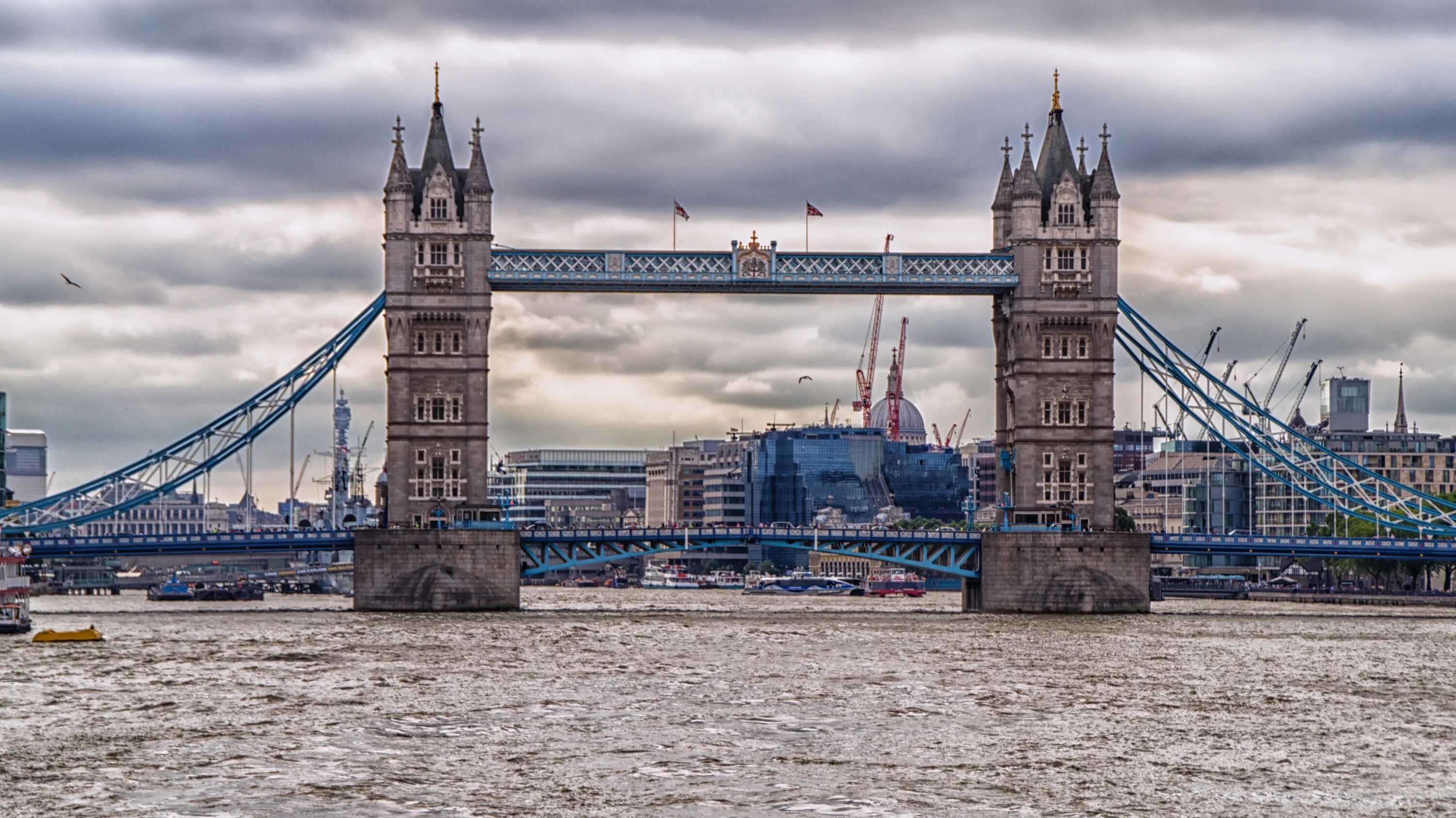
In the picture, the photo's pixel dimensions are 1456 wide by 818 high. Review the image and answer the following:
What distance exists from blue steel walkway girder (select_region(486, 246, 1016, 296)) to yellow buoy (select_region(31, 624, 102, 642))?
118ft

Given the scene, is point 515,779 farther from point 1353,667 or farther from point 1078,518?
point 1078,518

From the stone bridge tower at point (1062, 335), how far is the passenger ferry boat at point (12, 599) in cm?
5729

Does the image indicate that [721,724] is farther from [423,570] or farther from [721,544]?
[721,544]

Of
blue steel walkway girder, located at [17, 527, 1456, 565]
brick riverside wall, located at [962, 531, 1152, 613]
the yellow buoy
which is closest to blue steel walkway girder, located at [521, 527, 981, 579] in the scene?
blue steel walkway girder, located at [17, 527, 1456, 565]

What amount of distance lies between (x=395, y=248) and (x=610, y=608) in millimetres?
32654

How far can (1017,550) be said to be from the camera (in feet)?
433

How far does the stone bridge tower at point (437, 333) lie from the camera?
132 meters

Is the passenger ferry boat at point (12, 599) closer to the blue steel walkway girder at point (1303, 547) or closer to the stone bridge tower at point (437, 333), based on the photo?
the stone bridge tower at point (437, 333)

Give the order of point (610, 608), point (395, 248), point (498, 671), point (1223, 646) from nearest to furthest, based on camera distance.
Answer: point (498, 671), point (1223, 646), point (395, 248), point (610, 608)

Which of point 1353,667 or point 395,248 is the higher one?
point 395,248

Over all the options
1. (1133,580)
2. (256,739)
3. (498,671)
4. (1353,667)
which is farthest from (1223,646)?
(256,739)

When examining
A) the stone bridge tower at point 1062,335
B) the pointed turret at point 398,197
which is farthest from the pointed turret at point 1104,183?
the pointed turret at point 398,197

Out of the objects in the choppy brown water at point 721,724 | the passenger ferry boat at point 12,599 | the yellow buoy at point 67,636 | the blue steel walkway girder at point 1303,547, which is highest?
the blue steel walkway girder at point 1303,547

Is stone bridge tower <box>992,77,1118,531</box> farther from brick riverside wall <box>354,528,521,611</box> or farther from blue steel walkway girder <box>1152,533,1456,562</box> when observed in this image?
brick riverside wall <box>354,528,521,611</box>
